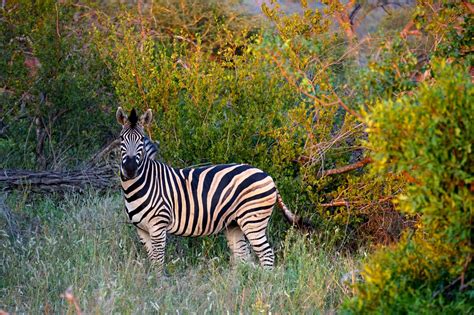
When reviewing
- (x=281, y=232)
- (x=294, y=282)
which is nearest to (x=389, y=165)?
(x=294, y=282)

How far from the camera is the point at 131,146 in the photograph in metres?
7.47

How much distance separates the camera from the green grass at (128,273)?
6188 mm

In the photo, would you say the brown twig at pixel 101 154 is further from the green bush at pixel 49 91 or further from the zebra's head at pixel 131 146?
the zebra's head at pixel 131 146

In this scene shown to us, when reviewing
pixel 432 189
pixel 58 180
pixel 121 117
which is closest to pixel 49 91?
pixel 58 180

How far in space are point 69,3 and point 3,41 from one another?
1247 millimetres

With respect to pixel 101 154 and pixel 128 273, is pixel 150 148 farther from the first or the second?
pixel 101 154

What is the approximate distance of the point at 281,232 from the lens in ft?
28.7

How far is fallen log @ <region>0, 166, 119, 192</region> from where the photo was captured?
9.42m

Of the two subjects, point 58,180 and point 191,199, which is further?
point 58,180

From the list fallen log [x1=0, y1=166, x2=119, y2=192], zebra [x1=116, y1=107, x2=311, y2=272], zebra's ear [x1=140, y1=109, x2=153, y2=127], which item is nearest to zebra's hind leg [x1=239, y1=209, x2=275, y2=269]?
zebra [x1=116, y1=107, x2=311, y2=272]

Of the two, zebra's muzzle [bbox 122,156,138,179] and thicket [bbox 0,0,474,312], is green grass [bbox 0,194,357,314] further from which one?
thicket [bbox 0,0,474,312]

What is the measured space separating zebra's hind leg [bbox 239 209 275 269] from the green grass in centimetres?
22

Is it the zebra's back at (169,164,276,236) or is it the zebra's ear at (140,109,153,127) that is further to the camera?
the zebra's back at (169,164,276,236)

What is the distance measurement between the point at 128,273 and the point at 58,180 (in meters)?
3.09
